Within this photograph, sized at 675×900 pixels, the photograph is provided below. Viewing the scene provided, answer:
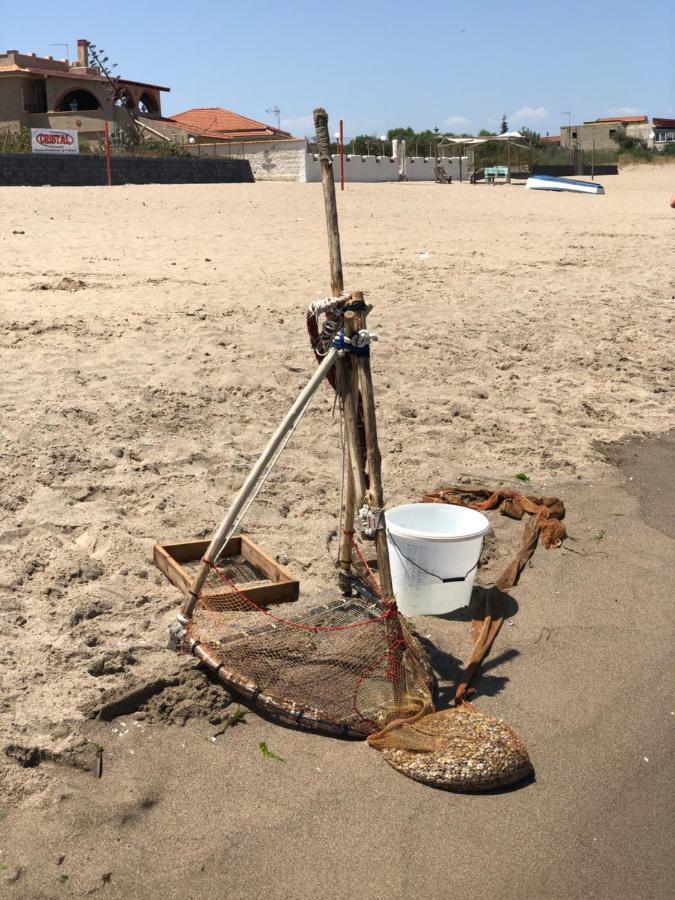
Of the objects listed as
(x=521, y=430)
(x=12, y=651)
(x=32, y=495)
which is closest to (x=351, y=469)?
(x=12, y=651)

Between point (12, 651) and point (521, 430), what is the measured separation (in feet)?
12.6

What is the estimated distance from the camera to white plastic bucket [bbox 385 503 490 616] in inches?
157

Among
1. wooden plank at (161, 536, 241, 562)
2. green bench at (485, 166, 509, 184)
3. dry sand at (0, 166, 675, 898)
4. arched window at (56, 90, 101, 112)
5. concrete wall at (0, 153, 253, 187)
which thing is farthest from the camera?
arched window at (56, 90, 101, 112)

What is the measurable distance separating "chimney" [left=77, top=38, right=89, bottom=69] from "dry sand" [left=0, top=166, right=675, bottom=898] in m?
32.1

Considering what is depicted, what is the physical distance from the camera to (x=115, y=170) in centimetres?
1736

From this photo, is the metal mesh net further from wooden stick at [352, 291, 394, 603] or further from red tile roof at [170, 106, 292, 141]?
red tile roof at [170, 106, 292, 141]

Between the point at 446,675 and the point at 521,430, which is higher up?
the point at 521,430

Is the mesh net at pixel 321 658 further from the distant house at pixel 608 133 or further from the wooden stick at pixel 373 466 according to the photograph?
the distant house at pixel 608 133

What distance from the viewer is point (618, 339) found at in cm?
809

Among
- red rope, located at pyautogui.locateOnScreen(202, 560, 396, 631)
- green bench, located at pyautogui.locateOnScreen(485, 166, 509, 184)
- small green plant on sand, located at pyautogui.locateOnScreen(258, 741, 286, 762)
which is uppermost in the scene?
green bench, located at pyautogui.locateOnScreen(485, 166, 509, 184)

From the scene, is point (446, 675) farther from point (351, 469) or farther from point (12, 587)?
point (12, 587)

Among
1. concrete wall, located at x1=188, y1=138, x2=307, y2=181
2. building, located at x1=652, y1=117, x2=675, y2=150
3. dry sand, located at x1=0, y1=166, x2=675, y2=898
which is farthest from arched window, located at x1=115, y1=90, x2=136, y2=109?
building, located at x1=652, y1=117, x2=675, y2=150

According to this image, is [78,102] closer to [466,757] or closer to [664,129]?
[466,757]

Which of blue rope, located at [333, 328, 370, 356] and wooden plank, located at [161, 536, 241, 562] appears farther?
wooden plank, located at [161, 536, 241, 562]
